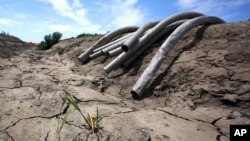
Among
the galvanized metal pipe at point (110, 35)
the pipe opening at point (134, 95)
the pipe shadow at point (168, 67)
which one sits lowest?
the pipe opening at point (134, 95)

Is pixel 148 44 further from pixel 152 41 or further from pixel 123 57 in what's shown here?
pixel 123 57

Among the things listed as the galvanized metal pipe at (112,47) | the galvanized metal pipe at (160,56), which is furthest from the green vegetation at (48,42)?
the galvanized metal pipe at (160,56)

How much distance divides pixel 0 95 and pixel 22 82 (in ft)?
2.53

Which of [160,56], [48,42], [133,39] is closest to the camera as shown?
[160,56]

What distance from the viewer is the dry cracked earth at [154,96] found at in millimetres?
2742

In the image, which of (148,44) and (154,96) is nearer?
(154,96)

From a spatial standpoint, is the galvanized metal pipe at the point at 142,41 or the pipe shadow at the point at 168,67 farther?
the galvanized metal pipe at the point at 142,41

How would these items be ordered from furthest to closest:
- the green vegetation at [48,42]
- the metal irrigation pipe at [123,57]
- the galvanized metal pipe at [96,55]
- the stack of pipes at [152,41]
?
1. the green vegetation at [48,42]
2. the galvanized metal pipe at [96,55]
3. the metal irrigation pipe at [123,57]
4. the stack of pipes at [152,41]

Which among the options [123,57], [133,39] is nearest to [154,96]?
[123,57]

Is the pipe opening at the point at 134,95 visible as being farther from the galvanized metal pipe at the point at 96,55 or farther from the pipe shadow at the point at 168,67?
the galvanized metal pipe at the point at 96,55

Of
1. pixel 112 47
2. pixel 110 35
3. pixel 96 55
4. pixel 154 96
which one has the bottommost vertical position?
pixel 154 96

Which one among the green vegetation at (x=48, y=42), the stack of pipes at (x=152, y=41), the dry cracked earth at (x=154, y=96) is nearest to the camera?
the dry cracked earth at (x=154, y=96)

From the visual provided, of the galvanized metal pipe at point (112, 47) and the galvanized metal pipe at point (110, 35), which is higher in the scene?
the galvanized metal pipe at point (110, 35)

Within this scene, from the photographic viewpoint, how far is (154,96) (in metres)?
3.82
